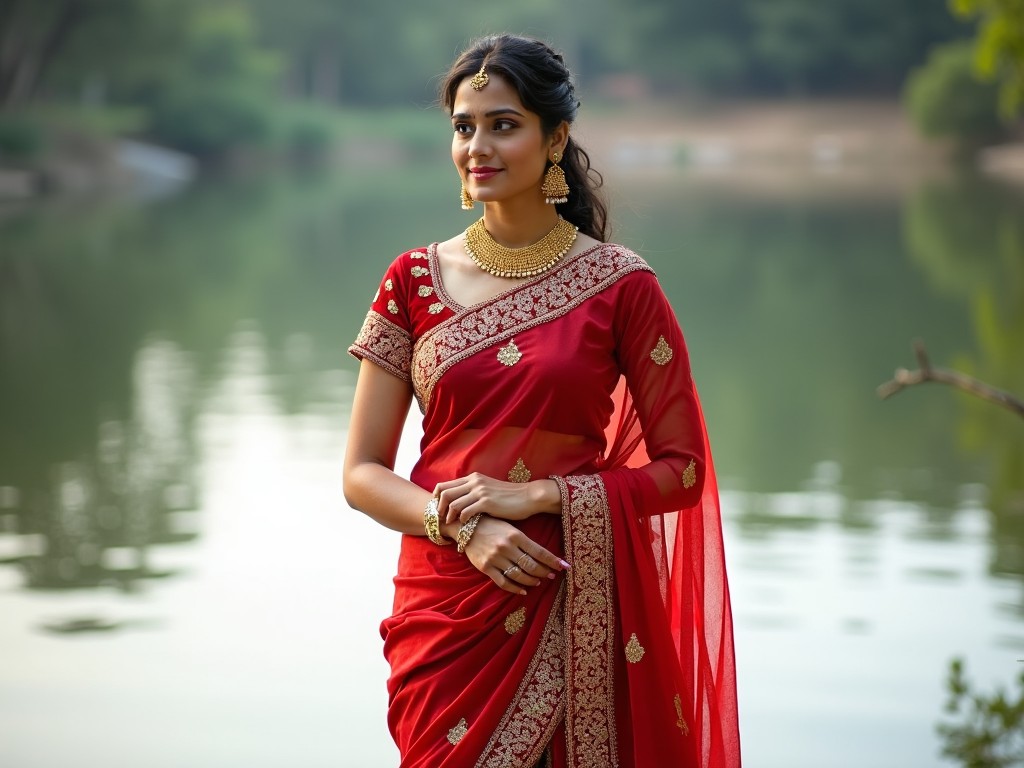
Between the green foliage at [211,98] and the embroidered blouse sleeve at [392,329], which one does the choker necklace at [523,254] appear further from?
the green foliage at [211,98]

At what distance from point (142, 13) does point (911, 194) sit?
17.1m

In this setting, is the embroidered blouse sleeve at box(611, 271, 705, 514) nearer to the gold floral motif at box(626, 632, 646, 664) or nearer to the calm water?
the gold floral motif at box(626, 632, 646, 664)

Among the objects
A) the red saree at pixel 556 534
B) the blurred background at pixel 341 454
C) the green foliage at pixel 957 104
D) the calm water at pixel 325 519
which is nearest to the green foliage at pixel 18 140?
the blurred background at pixel 341 454

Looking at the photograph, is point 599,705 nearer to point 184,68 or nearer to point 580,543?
point 580,543

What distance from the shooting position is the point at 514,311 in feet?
6.63

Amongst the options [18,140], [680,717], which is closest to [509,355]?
[680,717]

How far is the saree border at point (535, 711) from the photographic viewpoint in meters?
1.92

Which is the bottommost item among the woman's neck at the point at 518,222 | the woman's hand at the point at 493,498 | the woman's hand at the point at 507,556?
the woman's hand at the point at 507,556

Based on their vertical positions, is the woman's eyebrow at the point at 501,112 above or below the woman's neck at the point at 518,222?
above

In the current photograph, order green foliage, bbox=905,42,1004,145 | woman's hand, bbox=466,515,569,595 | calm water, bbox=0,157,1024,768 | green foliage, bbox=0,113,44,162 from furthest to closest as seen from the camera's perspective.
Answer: green foliage, bbox=905,42,1004,145 → green foliage, bbox=0,113,44,162 → calm water, bbox=0,157,1024,768 → woman's hand, bbox=466,515,569,595

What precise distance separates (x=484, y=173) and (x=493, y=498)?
0.43 metres

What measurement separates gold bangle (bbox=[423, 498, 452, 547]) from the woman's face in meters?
0.41

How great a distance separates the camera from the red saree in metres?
1.94

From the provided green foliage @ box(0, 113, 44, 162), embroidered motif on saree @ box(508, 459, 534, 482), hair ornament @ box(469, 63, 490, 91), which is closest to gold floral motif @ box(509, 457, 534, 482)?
embroidered motif on saree @ box(508, 459, 534, 482)
